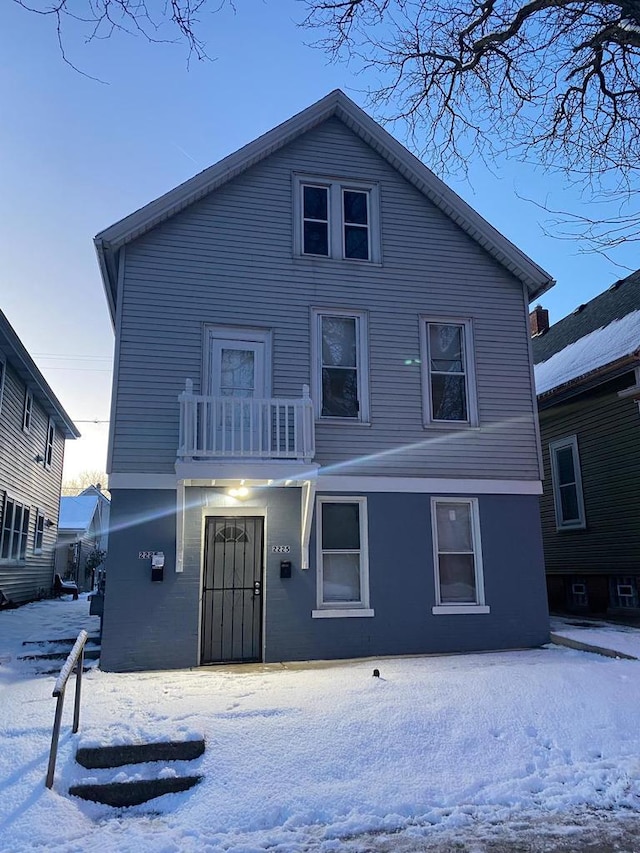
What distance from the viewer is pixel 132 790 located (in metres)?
4.66

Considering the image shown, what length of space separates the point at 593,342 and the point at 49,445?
614 inches

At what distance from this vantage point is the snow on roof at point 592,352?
1208cm

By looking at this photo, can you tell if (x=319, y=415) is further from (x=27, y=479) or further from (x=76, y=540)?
(x=76, y=540)

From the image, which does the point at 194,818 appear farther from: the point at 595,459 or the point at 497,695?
the point at 595,459

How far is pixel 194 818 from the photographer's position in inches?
170

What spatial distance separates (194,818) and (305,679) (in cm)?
304

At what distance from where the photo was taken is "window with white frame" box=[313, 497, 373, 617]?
897cm

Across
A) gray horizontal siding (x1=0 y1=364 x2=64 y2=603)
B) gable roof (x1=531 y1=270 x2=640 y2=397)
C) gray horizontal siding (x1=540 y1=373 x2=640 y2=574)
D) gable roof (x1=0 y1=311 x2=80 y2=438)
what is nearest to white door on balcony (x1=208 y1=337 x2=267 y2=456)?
gable roof (x1=0 y1=311 x2=80 y2=438)

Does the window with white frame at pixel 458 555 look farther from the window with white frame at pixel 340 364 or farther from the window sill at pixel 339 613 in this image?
the window with white frame at pixel 340 364

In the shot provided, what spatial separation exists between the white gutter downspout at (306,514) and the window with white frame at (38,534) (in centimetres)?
1207

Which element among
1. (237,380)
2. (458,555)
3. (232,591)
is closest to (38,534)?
(232,591)

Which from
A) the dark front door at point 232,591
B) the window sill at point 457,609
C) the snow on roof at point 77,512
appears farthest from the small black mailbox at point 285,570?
the snow on roof at point 77,512

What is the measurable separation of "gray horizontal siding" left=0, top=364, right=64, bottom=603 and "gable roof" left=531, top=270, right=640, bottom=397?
38.8 feet

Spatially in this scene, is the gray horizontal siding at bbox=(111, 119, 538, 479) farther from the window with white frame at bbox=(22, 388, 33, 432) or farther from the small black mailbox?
the window with white frame at bbox=(22, 388, 33, 432)
